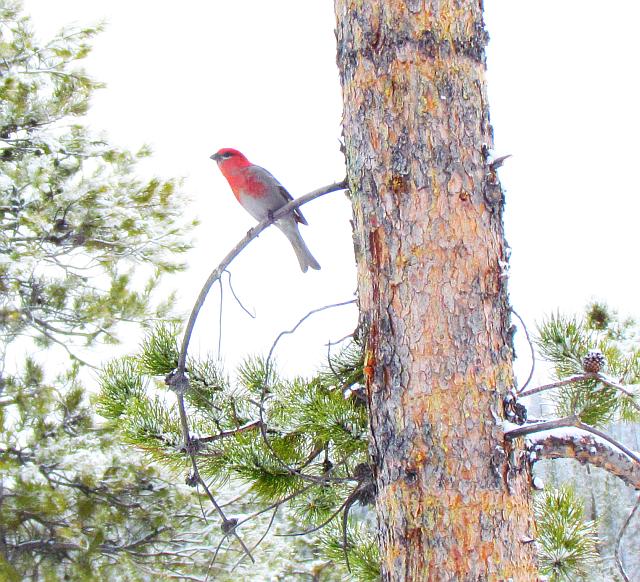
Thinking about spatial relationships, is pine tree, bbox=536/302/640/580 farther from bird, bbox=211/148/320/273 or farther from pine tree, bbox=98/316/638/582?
bird, bbox=211/148/320/273

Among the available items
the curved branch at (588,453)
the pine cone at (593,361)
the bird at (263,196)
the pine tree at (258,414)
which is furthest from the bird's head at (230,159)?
the curved branch at (588,453)

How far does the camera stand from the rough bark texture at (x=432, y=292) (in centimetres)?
90

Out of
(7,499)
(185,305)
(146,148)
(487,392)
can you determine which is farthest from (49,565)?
(487,392)

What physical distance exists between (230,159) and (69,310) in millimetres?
1852

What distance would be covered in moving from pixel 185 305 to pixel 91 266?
1.58ft

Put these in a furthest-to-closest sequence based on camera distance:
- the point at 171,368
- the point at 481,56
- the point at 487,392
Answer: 1. the point at 171,368
2. the point at 481,56
3. the point at 487,392

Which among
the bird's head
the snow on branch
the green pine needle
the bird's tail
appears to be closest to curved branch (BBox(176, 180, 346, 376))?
the snow on branch

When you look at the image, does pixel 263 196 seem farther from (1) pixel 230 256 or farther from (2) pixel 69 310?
(2) pixel 69 310

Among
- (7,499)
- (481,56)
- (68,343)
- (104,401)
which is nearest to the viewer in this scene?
(481,56)

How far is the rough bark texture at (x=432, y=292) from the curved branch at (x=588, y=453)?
0.15ft

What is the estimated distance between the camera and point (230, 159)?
2025mm

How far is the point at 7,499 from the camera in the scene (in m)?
3.24

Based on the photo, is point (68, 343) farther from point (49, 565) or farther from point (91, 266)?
point (49, 565)

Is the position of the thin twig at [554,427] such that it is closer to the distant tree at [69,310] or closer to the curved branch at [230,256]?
the curved branch at [230,256]
